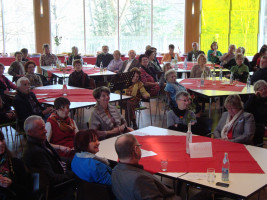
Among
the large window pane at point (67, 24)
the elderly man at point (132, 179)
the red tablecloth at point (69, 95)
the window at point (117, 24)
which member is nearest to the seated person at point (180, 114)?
the red tablecloth at point (69, 95)

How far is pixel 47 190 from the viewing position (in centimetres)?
297

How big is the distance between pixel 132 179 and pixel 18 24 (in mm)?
11297

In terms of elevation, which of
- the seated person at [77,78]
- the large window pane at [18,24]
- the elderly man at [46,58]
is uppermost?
the large window pane at [18,24]

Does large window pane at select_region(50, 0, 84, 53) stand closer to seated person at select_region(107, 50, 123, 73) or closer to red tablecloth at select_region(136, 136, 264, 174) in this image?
seated person at select_region(107, 50, 123, 73)

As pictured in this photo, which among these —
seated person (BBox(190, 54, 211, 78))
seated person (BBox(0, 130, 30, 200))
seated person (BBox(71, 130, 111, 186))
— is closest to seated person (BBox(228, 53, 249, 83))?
seated person (BBox(190, 54, 211, 78))

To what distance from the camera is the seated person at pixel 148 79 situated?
7.15 metres

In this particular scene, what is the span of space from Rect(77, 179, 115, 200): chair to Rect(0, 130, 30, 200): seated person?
62 centimetres

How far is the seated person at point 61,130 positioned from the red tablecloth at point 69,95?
56.7 inches

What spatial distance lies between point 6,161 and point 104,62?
7384 millimetres

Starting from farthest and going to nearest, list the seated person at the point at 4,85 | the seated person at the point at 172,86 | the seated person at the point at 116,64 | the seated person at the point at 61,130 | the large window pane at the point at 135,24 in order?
the large window pane at the point at 135,24, the seated person at the point at 116,64, the seated person at the point at 4,85, the seated person at the point at 172,86, the seated person at the point at 61,130

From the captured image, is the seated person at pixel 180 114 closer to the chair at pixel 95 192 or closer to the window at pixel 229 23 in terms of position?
the chair at pixel 95 192

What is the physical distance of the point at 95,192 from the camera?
8.52 feet

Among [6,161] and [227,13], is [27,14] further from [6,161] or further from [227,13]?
[6,161]

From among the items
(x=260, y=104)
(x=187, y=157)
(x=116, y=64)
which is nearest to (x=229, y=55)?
(x=116, y=64)
